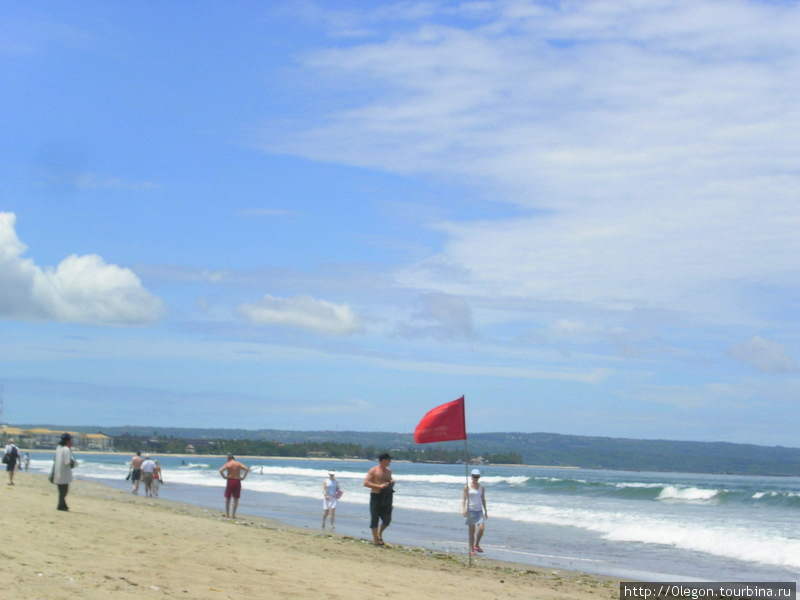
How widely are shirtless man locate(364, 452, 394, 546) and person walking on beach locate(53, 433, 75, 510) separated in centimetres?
543

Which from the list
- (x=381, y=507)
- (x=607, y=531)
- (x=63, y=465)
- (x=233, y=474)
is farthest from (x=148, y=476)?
(x=381, y=507)

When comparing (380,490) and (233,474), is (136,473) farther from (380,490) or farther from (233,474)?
(380,490)

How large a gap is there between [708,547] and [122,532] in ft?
44.2

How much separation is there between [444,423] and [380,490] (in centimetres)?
222

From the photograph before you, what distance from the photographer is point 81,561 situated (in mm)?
9633

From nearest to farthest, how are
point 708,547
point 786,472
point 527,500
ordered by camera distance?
point 708,547 → point 527,500 → point 786,472

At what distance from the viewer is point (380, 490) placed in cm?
1536

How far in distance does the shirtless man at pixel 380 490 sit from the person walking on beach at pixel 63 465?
214 inches

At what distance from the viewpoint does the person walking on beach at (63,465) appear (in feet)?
52.0

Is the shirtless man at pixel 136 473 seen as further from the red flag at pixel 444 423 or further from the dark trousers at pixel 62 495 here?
the red flag at pixel 444 423

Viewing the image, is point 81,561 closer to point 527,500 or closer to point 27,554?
point 27,554

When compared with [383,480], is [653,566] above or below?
below

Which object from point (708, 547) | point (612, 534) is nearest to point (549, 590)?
point (708, 547)

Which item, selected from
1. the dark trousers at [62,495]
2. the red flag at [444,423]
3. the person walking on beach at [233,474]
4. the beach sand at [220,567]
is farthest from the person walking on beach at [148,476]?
the red flag at [444,423]
